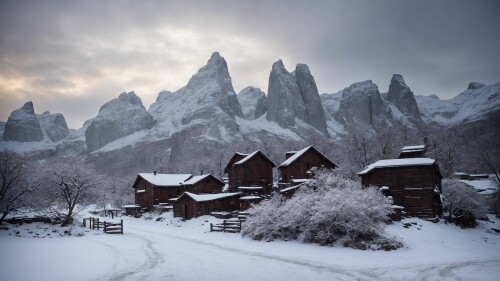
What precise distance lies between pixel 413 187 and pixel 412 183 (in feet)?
1.41

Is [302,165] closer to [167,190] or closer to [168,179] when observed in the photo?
[167,190]

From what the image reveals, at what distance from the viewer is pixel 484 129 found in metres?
160

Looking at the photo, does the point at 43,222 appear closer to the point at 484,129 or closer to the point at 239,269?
the point at 239,269

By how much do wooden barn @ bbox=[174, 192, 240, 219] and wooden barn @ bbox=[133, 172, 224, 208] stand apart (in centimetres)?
609

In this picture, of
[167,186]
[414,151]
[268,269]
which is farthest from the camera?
[167,186]

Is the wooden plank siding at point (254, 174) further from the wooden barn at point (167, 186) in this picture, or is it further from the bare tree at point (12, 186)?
the bare tree at point (12, 186)

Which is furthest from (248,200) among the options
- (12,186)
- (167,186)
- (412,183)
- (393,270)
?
(393,270)

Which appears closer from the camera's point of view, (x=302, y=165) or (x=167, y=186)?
(x=302, y=165)

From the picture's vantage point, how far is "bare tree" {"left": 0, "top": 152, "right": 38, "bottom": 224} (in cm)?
3253

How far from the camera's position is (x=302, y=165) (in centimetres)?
4741

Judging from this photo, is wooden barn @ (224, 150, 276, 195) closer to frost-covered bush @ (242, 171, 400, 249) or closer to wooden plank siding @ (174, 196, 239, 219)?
wooden plank siding @ (174, 196, 239, 219)

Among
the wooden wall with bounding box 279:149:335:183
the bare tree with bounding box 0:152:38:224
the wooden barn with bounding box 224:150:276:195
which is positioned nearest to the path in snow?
the bare tree with bounding box 0:152:38:224

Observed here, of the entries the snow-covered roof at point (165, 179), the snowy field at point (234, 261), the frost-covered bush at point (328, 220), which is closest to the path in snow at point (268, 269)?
the snowy field at point (234, 261)

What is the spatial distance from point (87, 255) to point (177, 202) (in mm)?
29342
